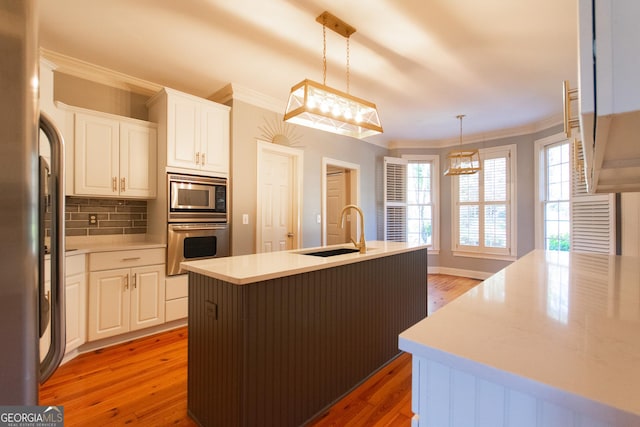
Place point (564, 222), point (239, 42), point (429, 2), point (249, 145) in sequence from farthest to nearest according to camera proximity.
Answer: point (564, 222) → point (249, 145) → point (239, 42) → point (429, 2)

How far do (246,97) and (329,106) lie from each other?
68.7 inches

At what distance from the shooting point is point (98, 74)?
2.91m

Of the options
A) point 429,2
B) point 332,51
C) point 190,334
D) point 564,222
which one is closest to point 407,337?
point 190,334

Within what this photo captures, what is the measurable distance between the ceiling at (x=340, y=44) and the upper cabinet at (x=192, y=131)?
0.94ft

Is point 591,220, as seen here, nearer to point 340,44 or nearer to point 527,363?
point 340,44

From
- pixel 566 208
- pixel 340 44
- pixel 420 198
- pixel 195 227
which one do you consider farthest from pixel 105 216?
pixel 566 208

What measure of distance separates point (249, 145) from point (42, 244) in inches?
117

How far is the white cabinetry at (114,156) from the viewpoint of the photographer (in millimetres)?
2664

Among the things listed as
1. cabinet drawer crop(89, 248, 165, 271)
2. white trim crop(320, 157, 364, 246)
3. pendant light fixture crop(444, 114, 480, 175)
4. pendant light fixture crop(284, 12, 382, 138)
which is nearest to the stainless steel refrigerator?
pendant light fixture crop(284, 12, 382, 138)

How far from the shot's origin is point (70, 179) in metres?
2.60

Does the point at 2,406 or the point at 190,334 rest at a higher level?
the point at 2,406

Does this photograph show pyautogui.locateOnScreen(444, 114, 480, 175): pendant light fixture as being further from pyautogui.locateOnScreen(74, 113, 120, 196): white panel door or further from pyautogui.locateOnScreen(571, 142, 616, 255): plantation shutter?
pyautogui.locateOnScreen(74, 113, 120, 196): white panel door

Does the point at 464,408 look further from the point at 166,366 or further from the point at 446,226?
the point at 446,226

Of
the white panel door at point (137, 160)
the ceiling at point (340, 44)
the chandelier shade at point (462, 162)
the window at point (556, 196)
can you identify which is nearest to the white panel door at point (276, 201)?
the ceiling at point (340, 44)
